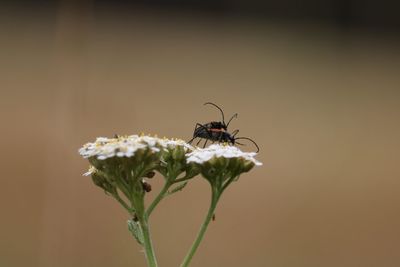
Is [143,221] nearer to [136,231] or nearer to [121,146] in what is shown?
[136,231]

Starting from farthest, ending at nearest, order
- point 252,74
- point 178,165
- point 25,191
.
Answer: point 252,74
point 25,191
point 178,165

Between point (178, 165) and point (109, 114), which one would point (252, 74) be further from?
point (178, 165)

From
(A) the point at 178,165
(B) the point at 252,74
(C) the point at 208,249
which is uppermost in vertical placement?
(B) the point at 252,74

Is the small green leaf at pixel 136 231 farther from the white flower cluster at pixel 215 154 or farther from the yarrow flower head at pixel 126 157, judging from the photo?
the white flower cluster at pixel 215 154

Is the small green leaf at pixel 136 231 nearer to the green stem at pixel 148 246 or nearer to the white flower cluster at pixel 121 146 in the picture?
the green stem at pixel 148 246

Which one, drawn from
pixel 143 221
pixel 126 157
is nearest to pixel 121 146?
pixel 126 157

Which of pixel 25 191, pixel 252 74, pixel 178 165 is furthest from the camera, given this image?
pixel 252 74

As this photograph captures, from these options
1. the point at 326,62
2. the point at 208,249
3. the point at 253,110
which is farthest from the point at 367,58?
the point at 208,249

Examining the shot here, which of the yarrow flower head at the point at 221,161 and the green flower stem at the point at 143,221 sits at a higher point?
the yarrow flower head at the point at 221,161

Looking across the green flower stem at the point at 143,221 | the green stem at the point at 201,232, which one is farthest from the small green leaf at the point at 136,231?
the green stem at the point at 201,232
